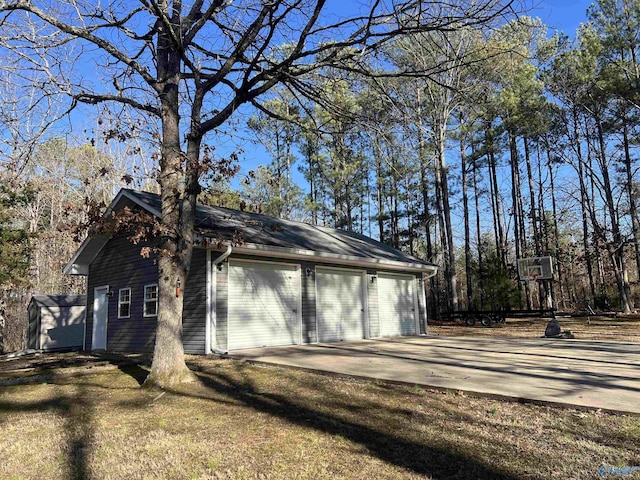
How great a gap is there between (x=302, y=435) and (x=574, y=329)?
611 inches

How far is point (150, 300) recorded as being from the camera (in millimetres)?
11008

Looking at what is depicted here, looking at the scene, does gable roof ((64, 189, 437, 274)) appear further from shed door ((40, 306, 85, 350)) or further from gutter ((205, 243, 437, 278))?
shed door ((40, 306, 85, 350))

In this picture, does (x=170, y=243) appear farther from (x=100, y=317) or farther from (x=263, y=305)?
(x=100, y=317)

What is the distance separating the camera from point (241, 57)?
7.01 metres

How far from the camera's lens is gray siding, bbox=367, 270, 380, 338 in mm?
13453

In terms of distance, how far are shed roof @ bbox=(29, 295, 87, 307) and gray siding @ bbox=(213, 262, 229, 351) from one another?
36.8 ft

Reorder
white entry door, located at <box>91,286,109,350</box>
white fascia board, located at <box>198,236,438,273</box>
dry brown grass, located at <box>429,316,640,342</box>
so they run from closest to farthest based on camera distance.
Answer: white fascia board, located at <box>198,236,438,273</box> < white entry door, located at <box>91,286,109,350</box> < dry brown grass, located at <box>429,316,640,342</box>

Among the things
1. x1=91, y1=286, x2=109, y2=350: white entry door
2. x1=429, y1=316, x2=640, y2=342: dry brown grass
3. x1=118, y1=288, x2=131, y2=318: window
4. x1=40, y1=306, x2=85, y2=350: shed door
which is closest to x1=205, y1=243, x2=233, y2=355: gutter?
x1=118, y1=288, x2=131, y2=318: window

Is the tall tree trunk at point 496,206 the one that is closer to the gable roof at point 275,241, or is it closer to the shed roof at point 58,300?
the gable roof at point 275,241

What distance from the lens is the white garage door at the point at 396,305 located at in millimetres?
14008

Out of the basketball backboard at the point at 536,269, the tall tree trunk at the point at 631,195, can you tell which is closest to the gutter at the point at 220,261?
the basketball backboard at the point at 536,269

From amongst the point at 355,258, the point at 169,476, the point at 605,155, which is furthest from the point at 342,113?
the point at 605,155

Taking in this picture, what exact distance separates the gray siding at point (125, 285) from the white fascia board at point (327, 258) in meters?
2.73

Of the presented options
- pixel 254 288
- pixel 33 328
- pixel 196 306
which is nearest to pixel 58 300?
pixel 33 328
